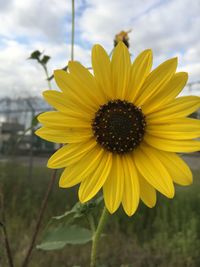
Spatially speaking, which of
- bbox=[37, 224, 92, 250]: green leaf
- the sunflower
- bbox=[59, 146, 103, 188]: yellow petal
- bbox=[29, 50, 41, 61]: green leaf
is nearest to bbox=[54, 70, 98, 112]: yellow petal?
the sunflower

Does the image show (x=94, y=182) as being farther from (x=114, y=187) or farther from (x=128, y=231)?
(x=128, y=231)

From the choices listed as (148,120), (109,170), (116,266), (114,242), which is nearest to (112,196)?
(109,170)

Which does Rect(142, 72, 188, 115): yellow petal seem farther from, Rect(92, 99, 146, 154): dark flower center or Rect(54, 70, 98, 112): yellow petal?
Rect(54, 70, 98, 112): yellow petal

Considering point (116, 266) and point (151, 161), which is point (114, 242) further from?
point (151, 161)

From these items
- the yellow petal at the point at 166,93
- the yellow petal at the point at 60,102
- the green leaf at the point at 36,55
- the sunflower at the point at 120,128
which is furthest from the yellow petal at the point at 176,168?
the green leaf at the point at 36,55

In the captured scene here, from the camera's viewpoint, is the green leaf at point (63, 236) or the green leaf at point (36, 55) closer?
the green leaf at point (63, 236)

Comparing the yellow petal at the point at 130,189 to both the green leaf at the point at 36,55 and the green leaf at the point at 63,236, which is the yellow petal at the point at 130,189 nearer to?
the green leaf at the point at 63,236

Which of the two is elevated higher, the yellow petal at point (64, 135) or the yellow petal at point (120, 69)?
the yellow petal at point (120, 69)
